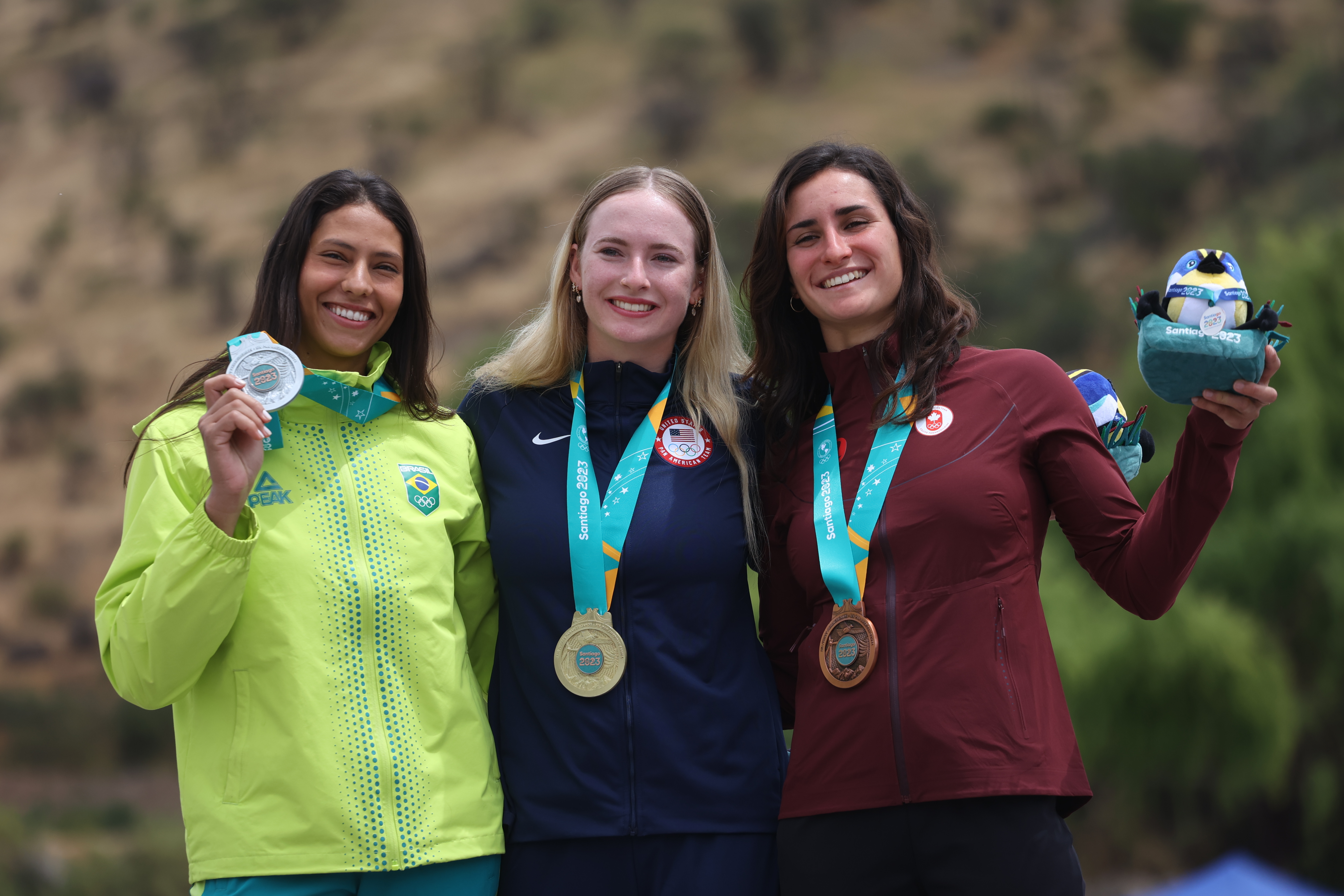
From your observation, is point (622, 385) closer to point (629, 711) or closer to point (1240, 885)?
point (629, 711)

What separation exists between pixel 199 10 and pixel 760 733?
62.7m

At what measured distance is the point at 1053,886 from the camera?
2898 mm

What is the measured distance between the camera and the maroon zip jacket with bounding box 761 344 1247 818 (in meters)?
2.98

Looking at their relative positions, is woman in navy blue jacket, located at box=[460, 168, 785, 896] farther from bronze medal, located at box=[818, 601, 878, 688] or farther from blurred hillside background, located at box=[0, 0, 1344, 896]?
blurred hillside background, located at box=[0, 0, 1344, 896]

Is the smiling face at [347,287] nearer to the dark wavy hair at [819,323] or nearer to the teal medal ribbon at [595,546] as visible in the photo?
Result: the teal medal ribbon at [595,546]

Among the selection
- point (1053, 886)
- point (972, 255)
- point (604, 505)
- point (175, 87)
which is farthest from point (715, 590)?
point (175, 87)

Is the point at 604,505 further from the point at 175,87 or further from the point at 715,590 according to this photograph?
the point at 175,87

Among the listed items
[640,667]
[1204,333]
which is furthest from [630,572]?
[1204,333]

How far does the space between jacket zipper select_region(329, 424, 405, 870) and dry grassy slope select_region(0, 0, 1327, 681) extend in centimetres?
3436

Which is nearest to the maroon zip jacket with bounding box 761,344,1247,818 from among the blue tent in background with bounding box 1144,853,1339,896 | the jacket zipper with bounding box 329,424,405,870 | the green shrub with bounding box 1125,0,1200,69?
the jacket zipper with bounding box 329,424,405,870

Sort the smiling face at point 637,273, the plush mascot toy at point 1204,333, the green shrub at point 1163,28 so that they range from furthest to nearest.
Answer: the green shrub at point 1163,28 < the smiling face at point 637,273 < the plush mascot toy at point 1204,333

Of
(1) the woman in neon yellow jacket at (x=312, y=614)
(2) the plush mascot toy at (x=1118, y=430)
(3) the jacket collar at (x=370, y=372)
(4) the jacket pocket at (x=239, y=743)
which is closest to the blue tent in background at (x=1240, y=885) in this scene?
(2) the plush mascot toy at (x=1118, y=430)

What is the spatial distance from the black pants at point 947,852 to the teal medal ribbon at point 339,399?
1.59 meters

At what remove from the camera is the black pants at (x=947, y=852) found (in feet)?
9.52
